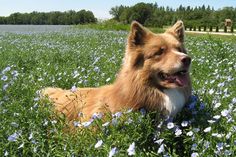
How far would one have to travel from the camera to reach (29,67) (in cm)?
1087

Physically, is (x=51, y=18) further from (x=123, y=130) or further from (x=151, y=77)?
(x=123, y=130)

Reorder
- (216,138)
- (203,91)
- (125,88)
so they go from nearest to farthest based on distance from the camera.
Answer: (216,138), (125,88), (203,91)

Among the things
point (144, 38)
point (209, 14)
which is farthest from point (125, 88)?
point (209, 14)

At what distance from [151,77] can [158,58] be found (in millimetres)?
266

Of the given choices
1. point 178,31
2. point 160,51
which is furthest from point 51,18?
point 160,51

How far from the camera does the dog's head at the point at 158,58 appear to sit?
16.1 ft

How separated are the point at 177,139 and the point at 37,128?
1534 millimetres

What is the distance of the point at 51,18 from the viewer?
106 meters

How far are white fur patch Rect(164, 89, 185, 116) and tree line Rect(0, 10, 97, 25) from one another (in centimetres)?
9568

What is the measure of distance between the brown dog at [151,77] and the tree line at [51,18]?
95386 mm

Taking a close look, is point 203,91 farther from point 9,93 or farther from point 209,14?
point 209,14

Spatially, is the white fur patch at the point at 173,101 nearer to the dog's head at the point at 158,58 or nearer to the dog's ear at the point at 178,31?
the dog's head at the point at 158,58

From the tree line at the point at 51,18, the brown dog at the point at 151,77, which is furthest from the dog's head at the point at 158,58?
the tree line at the point at 51,18

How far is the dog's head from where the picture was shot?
16.1 ft
